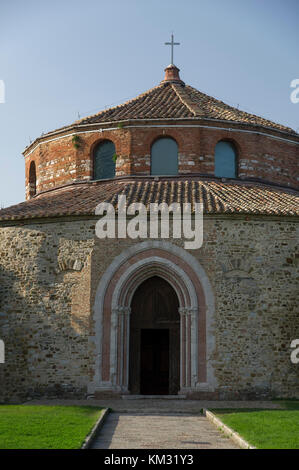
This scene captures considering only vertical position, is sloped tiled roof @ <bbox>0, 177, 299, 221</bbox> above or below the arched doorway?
above

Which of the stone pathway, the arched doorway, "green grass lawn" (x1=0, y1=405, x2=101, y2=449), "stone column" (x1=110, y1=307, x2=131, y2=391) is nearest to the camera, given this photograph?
"green grass lawn" (x1=0, y1=405, x2=101, y2=449)

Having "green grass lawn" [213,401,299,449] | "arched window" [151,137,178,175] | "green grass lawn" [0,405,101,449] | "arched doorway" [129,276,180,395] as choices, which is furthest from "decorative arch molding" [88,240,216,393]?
"arched window" [151,137,178,175]

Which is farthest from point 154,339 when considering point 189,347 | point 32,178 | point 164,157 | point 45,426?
point 32,178

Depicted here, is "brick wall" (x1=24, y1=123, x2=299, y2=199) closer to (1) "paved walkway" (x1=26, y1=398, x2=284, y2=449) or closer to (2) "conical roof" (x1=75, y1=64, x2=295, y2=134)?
(2) "conical roof" (x1=75, y1=64, x2=295, y2=134)

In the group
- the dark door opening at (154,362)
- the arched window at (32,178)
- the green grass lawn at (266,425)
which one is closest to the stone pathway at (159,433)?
the green grass lawn at (266,425)

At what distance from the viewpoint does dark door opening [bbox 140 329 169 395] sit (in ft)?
66.2

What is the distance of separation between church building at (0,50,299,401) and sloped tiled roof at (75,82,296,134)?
134 inches

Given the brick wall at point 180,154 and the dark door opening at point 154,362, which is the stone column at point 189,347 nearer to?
the dark door opening at point 154,362

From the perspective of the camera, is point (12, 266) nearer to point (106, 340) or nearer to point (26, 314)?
point (26, 314)

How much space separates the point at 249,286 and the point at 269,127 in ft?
26.0

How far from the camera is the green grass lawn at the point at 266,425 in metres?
10.7

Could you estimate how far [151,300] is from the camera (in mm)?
20297

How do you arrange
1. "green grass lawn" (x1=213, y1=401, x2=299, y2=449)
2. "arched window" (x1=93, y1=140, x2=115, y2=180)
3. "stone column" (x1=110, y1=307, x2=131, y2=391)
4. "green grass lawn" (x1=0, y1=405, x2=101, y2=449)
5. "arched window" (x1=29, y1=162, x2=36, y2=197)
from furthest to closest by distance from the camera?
"arched window" (x1=29, y1=162, x2=36, y2=197)
"arched window" (x1=93, y1=140, x2=115, y2=180)
"stone column" (x1=110, y1=307, x2=131, y2=391)
"green grass lawn" (x1=213, y1=401, x2=299, y2=449)
"green grass lawn" (x1=0, y1=405, x2=101, y2=449)
